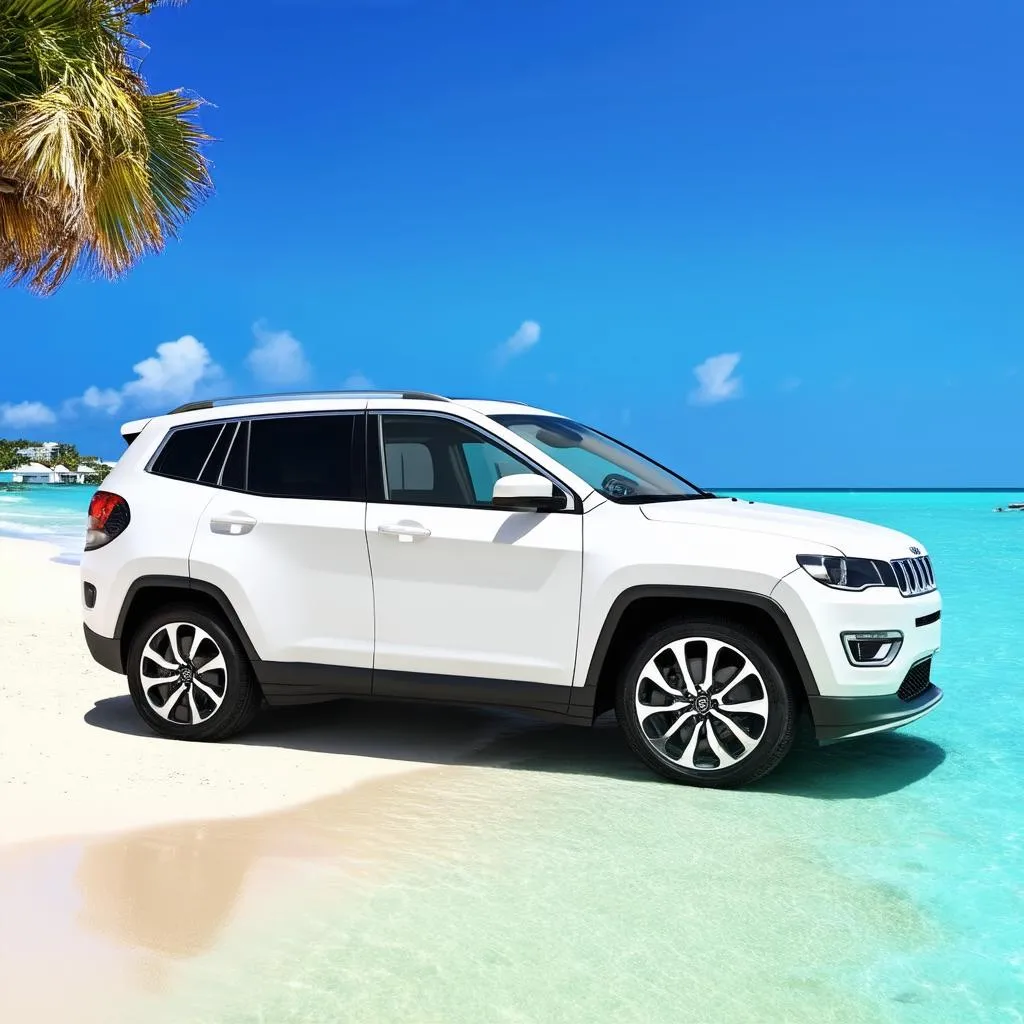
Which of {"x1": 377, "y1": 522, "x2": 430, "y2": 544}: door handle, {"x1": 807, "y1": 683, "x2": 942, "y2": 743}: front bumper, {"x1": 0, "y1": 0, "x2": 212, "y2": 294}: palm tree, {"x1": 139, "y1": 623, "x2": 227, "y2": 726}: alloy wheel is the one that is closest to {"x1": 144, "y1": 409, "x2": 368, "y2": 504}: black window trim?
{"x1": 377, "y1": 522, "x2": 430, "y2": 544}: door handle

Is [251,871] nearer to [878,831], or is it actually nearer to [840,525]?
[878,831]

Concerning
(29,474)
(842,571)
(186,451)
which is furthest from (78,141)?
(29,474)

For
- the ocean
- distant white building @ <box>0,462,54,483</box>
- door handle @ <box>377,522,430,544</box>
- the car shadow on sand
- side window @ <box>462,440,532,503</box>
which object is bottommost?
the ocean

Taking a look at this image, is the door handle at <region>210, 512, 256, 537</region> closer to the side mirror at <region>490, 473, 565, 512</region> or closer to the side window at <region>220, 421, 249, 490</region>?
the side window at <region>220, 421, 249, 490</region>

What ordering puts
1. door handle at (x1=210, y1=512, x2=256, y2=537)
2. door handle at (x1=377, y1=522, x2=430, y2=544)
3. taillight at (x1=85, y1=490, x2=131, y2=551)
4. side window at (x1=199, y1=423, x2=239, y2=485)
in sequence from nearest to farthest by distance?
door handle at (x1=377, y1=522, x2=430, y2=544) < door handle at (x1=210, y1=512, x2=256, y2=537) < side window at (x1=199, y1=423, x2=239, y2=485) < taillight at (x1=85, y1=490, x2=131, y2=551)

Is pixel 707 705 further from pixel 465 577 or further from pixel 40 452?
pixel 40 452

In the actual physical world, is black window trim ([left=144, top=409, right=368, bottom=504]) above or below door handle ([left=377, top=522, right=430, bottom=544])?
above

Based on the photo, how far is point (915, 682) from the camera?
5.93 metres

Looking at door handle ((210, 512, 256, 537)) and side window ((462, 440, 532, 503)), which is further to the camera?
door handle ((210, 512, 256, 537))

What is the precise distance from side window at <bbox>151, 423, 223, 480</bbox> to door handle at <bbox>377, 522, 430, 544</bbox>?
1351mm

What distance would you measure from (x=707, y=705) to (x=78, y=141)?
32.4 ft

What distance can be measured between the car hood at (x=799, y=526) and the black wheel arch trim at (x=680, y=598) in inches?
12.5

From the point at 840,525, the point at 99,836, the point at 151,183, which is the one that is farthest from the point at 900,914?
the point at 151,183

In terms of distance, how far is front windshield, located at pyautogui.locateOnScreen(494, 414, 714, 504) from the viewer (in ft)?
20.3
